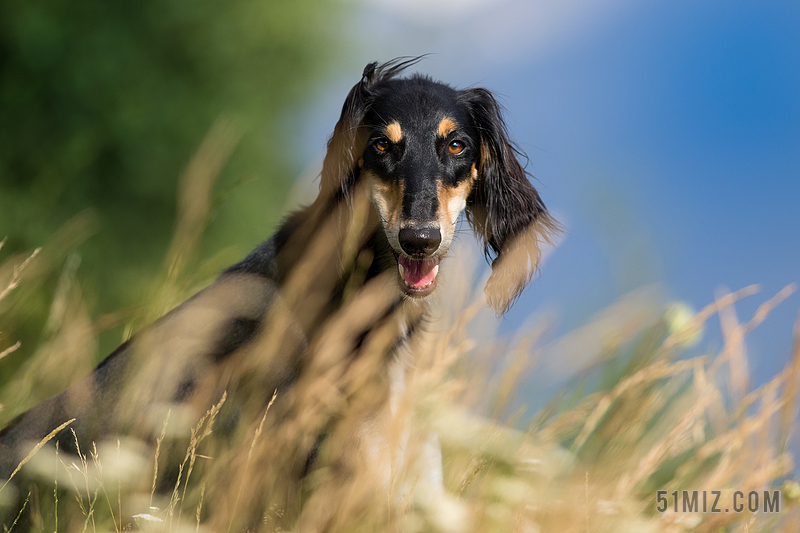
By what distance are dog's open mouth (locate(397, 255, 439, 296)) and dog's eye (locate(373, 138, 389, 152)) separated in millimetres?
543

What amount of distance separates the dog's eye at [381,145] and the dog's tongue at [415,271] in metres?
0.54

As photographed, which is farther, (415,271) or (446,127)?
Answer: (446,127)

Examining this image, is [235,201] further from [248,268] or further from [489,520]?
[489,520]

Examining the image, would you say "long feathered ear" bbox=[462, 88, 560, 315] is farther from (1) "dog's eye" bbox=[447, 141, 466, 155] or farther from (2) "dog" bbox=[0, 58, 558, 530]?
(1) "dog's eye" bbox=[447, 141, 466, 155]

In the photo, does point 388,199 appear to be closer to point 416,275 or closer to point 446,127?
point 416,275

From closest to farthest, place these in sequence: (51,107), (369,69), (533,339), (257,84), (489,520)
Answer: (489,520) → (533,339) → (369,69) → (51,107) → (257,84)

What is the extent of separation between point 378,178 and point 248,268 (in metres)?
0.76

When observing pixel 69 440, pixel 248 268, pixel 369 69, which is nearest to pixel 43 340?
pixel 69 440

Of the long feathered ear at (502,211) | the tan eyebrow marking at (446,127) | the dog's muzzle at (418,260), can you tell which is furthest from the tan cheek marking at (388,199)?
the long feathered ear at (502,211)

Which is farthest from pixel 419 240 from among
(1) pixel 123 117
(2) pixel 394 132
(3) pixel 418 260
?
(1) pixel 123 117

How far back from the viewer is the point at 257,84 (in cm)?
972

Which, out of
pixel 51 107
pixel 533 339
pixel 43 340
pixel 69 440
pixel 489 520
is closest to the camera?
Result: pixel 489 520

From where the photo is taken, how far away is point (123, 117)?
26.0ft

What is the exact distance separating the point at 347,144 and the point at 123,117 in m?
5.83
